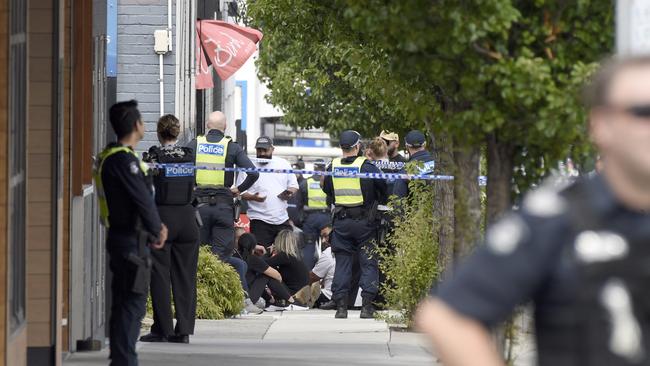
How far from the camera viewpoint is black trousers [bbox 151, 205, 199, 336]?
36.5 feet

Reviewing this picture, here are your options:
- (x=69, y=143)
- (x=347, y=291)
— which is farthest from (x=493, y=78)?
(x=347, y=291)

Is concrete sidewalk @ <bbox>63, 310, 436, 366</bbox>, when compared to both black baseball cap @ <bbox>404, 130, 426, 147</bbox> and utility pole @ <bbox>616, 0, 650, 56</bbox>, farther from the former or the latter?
utility pole @ <bbox>616, 0, 650, 56</bbox>

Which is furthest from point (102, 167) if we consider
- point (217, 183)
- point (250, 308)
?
point (250, 308)

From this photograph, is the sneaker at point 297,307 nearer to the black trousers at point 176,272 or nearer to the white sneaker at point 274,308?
the white sneaker at point 274,308

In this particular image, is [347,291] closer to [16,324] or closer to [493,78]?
[16,324]

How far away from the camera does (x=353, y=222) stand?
48.2 feet

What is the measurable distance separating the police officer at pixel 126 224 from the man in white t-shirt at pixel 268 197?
24.8 feet

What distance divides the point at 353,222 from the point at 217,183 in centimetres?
139

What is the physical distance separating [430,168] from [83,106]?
4276 mm

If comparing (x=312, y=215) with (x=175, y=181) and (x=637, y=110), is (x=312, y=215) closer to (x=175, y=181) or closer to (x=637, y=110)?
(x=175, y=181)

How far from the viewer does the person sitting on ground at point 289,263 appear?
53.5 ft

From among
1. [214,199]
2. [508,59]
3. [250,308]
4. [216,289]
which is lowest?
[250,308]

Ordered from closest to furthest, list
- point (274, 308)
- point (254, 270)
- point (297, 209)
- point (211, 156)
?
point (211, 156) < point (254, 270) < point (274, 308) < point (297, 209)

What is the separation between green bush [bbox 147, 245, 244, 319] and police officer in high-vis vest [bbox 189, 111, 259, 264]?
0.29 meters
